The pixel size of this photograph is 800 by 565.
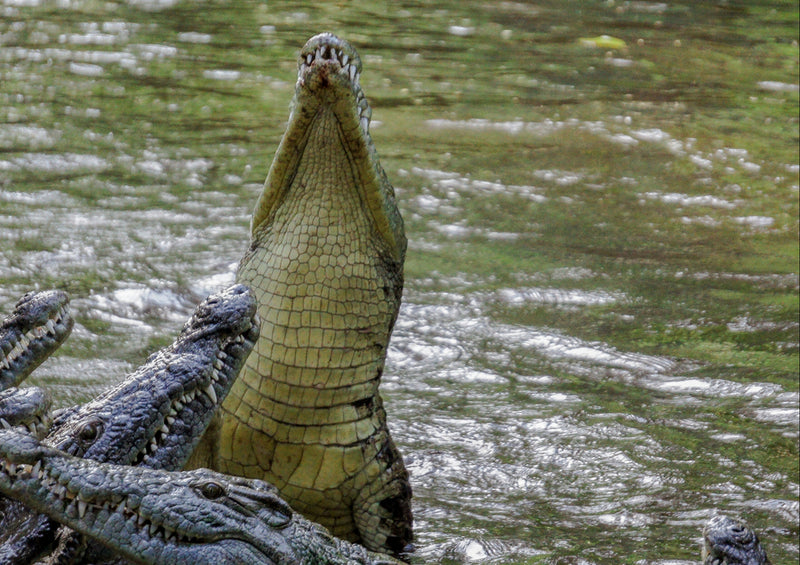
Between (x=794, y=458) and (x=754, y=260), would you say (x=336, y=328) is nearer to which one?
(x=794, y=458)

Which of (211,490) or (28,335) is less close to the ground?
(28,335)

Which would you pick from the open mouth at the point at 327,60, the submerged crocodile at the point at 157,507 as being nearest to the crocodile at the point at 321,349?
the open mouth at the point at 327,60

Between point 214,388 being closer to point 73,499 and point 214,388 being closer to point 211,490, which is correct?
point 211,490

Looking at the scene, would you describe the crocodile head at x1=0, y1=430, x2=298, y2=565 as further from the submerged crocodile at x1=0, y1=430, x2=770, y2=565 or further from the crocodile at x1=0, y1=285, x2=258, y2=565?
the crocodile at x1=0, y1=285, x2=258, y2=565

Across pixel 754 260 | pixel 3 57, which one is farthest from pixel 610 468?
pixel 3 57

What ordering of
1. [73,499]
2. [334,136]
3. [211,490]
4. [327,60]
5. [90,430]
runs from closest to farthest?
[73,499]
[211,490]
[90,430]
[327,60]
[334,136]

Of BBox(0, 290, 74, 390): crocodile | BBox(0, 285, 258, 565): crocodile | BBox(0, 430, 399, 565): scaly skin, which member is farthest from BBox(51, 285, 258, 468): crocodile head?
BBox(0, 430, 399, 565): scaly skin

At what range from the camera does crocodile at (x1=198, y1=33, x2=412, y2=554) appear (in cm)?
341

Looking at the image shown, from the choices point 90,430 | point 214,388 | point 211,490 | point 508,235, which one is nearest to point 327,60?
point 214,388

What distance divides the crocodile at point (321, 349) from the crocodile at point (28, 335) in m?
0.63

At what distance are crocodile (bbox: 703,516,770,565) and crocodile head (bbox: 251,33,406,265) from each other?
1324mm

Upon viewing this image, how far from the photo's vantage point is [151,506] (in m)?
2.25

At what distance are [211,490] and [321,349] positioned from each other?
1108mm

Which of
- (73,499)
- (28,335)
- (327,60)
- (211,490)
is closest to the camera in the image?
(73,499)
